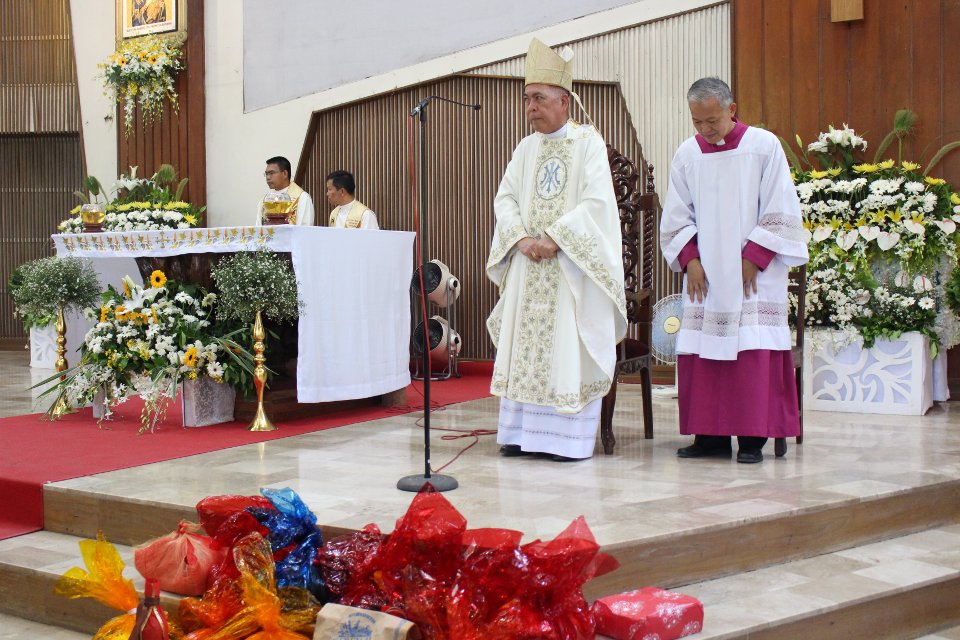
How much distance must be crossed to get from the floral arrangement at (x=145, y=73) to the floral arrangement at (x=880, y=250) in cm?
603

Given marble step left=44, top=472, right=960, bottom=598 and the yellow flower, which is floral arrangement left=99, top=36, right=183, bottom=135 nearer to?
the yellow flower

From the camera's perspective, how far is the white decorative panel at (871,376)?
5.88m

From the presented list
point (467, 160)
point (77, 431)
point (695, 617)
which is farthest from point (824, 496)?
point (467, 160)

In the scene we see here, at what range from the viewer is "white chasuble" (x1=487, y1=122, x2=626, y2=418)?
443 centimetres

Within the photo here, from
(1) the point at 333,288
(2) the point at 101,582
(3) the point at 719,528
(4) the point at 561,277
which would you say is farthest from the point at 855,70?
(2) the point at 101,582

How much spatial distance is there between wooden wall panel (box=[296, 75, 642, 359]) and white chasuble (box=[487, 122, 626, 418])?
12.1 ft

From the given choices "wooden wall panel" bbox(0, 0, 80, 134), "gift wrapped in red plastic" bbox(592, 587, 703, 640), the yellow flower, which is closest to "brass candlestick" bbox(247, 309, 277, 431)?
the yellow flower

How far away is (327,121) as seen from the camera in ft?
30.2

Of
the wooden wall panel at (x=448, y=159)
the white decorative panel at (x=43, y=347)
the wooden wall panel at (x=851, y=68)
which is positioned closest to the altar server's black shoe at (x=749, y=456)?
the wooden wall panel at (x=851, y=68)

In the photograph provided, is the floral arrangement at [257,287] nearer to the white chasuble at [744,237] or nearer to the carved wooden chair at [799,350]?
the white chasuble at [744,237]

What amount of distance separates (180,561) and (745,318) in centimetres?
246

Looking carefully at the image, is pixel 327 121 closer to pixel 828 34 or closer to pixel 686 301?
pixel 828 34

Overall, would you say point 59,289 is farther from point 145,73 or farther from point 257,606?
point 145,73

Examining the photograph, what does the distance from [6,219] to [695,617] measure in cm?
1059
